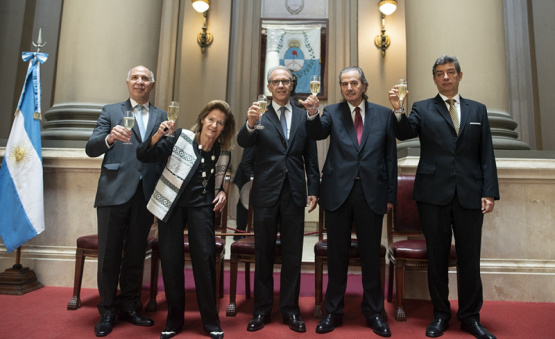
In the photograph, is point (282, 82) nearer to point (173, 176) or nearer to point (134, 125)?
point (173, 176)

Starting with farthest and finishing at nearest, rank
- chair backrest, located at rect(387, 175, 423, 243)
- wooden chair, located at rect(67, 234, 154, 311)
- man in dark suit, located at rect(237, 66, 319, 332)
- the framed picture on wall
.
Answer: the framed picture on wall < chair backrest, located at rect(387, 175, 423, 243) < wooden chair, located at rect(67, 234, 154, 311) < man in dark suit, located at rect(237, 66, 319, 332)

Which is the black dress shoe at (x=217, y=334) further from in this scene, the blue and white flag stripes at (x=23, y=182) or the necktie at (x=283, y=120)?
the blue and white flag stripes at (x=23, y=182)

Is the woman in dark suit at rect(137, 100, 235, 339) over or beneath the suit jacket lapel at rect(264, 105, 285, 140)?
beneath

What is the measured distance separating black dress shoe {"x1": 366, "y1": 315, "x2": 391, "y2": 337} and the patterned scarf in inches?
58.1

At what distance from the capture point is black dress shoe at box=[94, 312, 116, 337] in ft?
7.71

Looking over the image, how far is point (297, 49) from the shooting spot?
22.5 ft

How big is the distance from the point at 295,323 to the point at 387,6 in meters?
5.50

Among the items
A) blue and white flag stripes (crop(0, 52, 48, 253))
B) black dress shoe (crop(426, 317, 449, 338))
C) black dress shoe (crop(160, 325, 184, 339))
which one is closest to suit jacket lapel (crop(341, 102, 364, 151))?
black dress shoe (crop(426, 317, 449, 338))

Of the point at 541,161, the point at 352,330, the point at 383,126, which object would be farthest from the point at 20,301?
the point at 541,161

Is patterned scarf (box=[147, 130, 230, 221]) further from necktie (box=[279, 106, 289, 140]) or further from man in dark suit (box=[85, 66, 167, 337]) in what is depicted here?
necktie (box=[279, 106, 289, 140])

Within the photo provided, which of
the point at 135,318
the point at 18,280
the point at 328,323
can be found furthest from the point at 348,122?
the point at 18,280

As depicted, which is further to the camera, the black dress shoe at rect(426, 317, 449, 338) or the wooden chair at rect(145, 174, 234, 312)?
the wooden chair at rect(145, 174, 234, 312)

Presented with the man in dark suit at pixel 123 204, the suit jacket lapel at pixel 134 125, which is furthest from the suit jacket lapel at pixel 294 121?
the suit jacket lapel at pixel 134 125

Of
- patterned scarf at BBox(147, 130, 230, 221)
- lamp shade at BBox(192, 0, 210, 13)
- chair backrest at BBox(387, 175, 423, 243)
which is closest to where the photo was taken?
patterned scarf at BBox(147, 130, 230, 221)
